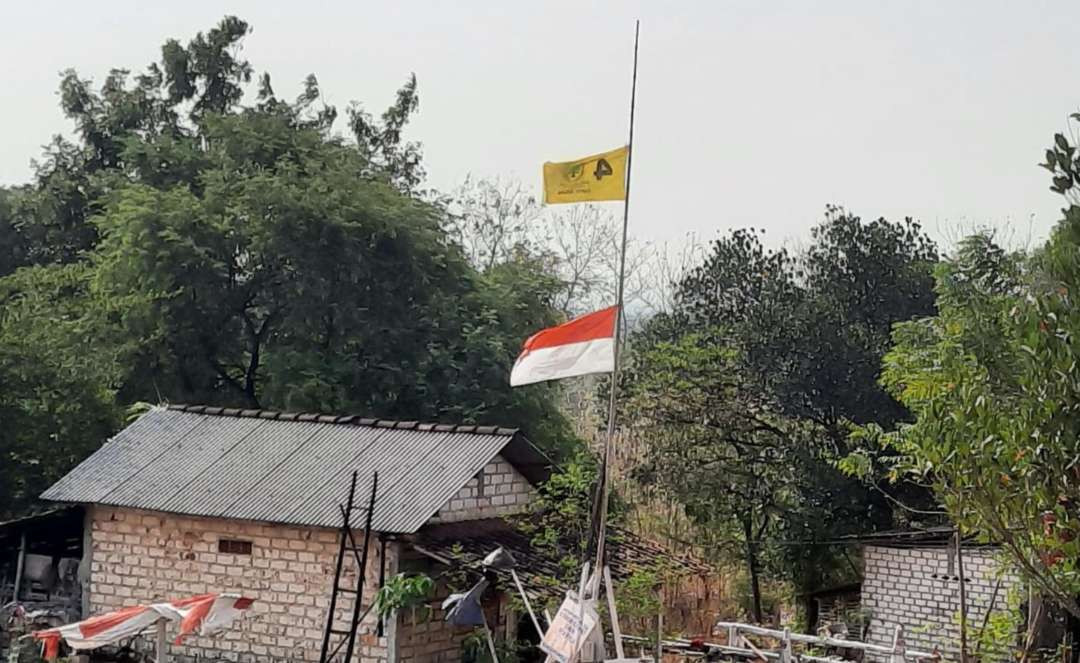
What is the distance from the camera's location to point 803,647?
17.1 metres

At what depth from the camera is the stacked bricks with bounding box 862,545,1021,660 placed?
19.2 meters

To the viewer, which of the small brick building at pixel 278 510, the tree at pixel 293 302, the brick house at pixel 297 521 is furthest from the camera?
the tree at pixel 293 302

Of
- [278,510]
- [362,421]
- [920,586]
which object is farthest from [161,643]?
[920,586]

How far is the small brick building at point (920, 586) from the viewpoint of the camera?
1928cm

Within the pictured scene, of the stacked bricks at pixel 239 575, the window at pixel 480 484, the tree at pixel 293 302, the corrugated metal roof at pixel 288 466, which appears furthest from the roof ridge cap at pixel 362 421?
the tree at pixel 293 302

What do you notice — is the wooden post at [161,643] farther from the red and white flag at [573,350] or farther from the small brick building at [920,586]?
the small brick building at [920,586]

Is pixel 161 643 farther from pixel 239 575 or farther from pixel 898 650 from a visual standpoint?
pixel 898 650

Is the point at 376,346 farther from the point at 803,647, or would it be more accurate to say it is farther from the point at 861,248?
the point at 803,647

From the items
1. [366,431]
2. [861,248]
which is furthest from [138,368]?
[861,248]

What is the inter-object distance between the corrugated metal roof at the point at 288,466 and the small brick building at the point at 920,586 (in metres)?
5.38

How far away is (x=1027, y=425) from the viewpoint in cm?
756

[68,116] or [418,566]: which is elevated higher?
[68,116]

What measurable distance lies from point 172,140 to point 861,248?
46.4 ft

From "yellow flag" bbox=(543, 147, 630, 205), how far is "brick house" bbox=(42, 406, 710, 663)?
6.15 metres
